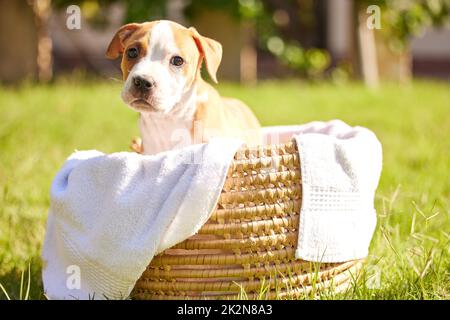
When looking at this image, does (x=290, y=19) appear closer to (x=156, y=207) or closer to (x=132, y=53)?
(x=132, y=53)

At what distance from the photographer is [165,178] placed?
164 cm

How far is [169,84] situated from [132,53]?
14cm

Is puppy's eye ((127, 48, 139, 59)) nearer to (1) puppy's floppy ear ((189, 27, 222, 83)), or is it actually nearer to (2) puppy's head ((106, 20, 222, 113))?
(2) puppy's head ((106, 20, 222, 113))

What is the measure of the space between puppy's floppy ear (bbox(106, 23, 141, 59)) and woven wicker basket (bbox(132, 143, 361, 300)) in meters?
0.57

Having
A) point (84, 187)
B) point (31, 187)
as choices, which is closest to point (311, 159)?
point (84, 187)

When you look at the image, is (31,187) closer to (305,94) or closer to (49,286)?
(49,286)

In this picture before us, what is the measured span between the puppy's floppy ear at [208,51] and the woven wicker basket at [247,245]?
401 mm

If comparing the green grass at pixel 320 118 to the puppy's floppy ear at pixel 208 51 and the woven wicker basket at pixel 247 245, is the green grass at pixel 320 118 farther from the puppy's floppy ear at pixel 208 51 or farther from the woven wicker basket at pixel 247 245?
the puppy's floppy ear at pixel 208 51

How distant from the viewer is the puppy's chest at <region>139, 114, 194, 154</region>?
209cm

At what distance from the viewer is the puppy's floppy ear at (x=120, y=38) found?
199 cm

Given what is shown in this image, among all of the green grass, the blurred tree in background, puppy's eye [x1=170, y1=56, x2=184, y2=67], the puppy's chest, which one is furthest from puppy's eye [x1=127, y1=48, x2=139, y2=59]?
the blurred tree in background

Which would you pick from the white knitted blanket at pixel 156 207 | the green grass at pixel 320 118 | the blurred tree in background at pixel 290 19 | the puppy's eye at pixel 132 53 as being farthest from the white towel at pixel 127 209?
→ the blurred tree in background at pixel 290 19

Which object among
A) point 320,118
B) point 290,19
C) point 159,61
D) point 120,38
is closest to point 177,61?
point 159,61
